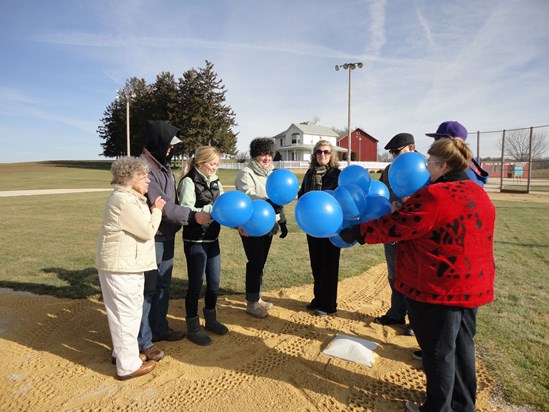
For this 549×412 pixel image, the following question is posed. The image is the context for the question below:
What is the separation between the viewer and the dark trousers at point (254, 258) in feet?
14.4

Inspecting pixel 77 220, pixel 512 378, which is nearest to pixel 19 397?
pixel 512 378

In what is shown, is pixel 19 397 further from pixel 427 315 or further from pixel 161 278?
pixel 427 315

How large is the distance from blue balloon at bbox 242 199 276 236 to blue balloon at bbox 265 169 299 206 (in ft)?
1.04

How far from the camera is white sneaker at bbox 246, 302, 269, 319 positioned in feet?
14.8

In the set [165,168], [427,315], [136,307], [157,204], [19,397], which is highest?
[165,168]

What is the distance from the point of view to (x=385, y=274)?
6.23 meters

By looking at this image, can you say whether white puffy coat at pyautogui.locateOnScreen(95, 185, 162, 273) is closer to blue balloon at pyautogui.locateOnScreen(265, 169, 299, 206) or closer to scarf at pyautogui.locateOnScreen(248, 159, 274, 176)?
blue balloon at pyautogui.locateOnScreen(265, 169, 299, 206)

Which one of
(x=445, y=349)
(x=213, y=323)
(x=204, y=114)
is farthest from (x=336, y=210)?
(x=204, y=114)

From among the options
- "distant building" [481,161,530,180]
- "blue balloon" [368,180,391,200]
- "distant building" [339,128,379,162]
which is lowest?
"blue balloon" [368,180,391,200]

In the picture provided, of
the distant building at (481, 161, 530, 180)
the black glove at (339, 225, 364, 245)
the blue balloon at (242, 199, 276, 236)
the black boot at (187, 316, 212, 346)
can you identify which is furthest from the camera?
the distant building at (481, 161, 530, 180)

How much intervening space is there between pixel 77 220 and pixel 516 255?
1290 centimetres

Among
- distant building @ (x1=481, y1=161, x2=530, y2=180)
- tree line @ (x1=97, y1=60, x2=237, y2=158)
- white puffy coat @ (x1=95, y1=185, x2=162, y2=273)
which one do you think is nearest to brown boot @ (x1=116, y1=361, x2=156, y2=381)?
white puffy coat @ (x1=95, y1=185, x2=162, y2=273)

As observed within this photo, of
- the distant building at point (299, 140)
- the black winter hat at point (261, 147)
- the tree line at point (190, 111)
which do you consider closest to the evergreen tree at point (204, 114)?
the tree line at point (190, 111)

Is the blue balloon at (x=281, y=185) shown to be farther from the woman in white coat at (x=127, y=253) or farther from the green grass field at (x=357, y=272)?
the green grass field at (x=357, y=272)
